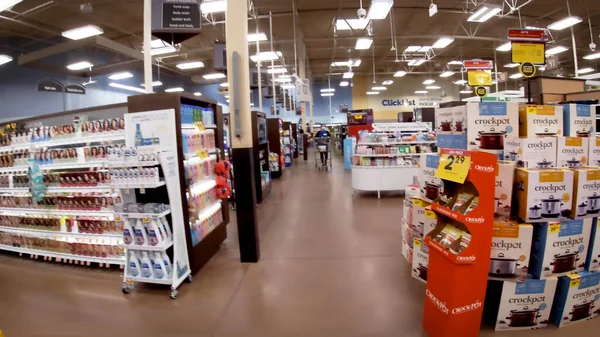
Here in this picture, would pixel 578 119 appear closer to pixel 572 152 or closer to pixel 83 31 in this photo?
pixel 572 152

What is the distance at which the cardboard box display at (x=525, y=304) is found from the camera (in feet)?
7.75

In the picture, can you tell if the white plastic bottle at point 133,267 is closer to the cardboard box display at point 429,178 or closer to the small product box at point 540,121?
the cardboard box display at point 429,178

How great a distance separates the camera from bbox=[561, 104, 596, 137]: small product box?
270cm

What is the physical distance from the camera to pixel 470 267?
2113mm

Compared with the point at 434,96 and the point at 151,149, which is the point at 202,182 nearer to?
the point at 151,149

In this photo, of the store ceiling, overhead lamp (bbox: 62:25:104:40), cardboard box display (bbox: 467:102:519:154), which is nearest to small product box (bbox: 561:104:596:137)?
cardboard box display (bbox: 467:102:519:154)

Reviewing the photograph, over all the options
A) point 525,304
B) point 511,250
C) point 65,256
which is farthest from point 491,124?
point 65,256

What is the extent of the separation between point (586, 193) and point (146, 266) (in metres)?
4.06

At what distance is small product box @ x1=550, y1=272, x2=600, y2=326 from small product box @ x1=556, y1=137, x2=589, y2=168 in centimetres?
88

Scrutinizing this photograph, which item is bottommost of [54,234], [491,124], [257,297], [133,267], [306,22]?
[257,297]

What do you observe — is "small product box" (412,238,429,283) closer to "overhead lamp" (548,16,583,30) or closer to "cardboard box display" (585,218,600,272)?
"cardboard box display" (585,218,600,272)

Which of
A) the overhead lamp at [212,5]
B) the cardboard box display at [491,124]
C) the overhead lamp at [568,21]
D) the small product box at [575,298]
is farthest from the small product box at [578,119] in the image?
the overhead lamp at [568,21]

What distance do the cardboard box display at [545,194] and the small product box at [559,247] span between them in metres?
0.08

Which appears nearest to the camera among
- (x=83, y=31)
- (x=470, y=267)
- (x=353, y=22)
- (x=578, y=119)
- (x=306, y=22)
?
(x=470, y=267)
